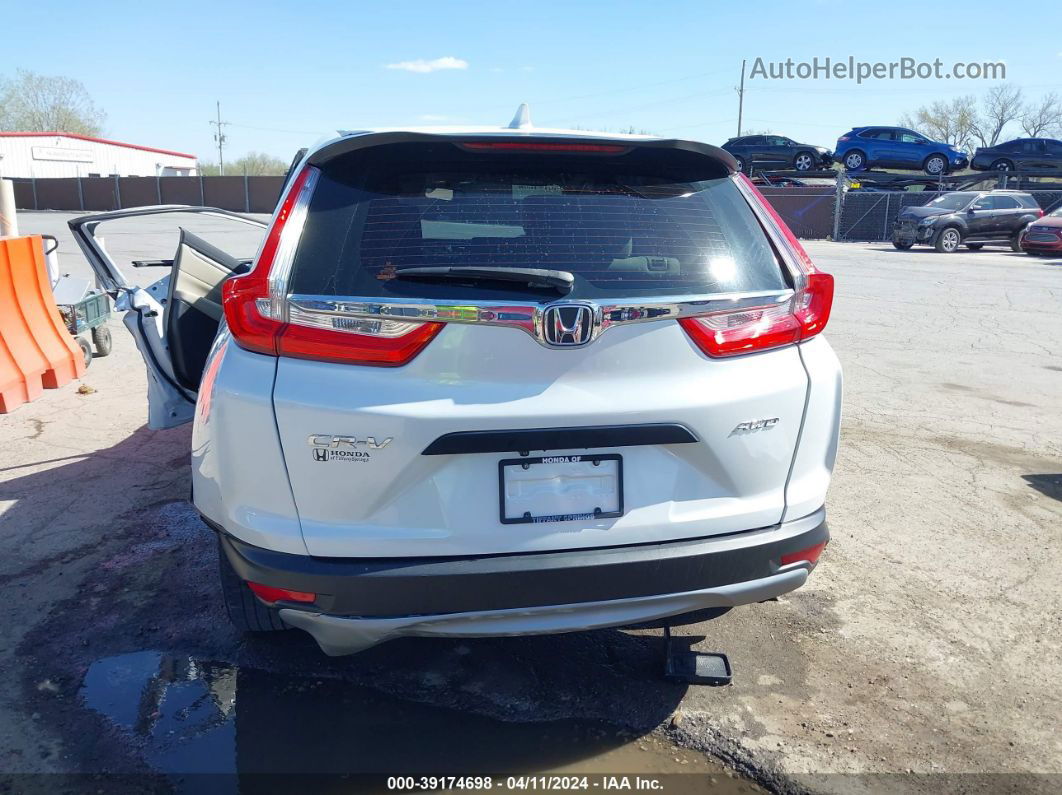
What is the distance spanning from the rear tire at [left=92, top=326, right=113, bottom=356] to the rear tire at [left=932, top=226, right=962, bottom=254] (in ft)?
75.0

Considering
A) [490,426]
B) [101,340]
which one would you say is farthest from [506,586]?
[101,340]

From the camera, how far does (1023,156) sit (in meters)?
31.8

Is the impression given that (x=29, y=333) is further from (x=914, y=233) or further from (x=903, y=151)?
(x=903, y=151)


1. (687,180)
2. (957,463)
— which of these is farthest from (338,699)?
(957,463)

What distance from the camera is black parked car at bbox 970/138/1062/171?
1243 inches

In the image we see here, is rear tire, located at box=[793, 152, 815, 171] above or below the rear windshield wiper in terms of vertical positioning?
above

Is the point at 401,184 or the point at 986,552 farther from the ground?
the point at 401,184

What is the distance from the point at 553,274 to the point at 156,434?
180 inches

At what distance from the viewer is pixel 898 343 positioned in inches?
372

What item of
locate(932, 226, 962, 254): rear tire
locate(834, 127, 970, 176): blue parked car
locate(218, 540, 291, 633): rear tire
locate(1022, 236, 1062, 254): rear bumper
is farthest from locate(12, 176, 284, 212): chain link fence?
locate(218, 540, 291, 633): rear tire

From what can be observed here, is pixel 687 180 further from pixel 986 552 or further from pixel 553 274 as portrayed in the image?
pixel 986 552

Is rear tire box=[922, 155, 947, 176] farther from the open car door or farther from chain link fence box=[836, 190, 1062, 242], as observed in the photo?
the open car door

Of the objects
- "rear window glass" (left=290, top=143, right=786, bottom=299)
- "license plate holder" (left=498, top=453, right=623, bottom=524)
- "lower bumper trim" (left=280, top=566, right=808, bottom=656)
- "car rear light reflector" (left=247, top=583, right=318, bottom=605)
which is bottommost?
"lower bumper trim" (left=280, top=566, right=808, bottom=656)

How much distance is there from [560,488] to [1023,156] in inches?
1411
